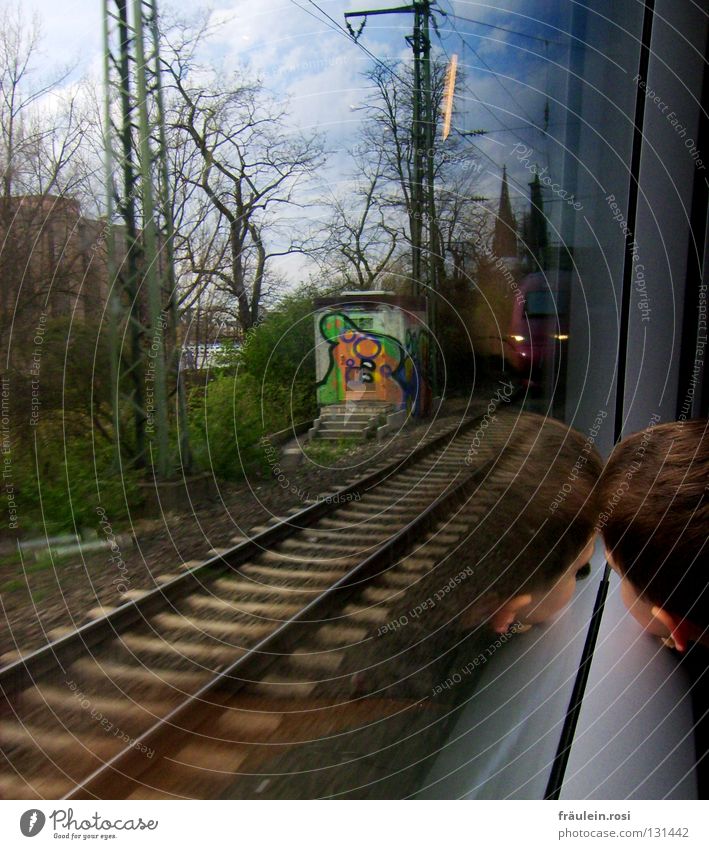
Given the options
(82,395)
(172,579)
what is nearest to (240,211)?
(82,395)

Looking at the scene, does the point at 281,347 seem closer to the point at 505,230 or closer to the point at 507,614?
the point at 505,230

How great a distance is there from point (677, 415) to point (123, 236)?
767 mm

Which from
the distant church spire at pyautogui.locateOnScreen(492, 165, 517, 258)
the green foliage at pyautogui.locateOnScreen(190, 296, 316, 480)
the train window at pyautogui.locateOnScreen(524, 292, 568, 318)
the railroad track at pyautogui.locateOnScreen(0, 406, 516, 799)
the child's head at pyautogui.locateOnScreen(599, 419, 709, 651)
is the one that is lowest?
the railroad track at pyautogui.locateOnScreen(0, 406, 516, 799)

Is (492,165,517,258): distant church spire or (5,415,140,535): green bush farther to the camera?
(492,165,517,258): distant church spire

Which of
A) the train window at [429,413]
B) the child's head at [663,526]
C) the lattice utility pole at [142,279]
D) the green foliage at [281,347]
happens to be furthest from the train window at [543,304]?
the lattice utility pole at [142,279]

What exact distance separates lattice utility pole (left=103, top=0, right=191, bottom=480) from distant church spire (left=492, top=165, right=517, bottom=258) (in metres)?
0.43

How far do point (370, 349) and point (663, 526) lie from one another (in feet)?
1.40

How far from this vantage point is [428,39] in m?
0.75

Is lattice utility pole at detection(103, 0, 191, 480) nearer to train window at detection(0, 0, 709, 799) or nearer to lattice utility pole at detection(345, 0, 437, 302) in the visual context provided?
train window at detection(0, 0, 709, 799)

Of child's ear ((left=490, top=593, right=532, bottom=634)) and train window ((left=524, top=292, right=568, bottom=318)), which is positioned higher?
train window ((left=524, top=292, right=568, bottom=318))

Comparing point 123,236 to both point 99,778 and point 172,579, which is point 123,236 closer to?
point 172,579

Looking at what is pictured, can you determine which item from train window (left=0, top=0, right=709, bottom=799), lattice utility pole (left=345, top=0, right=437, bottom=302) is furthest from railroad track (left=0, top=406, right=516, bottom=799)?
lattice utility pole (left=345, top=0, right=437, bottom=302)

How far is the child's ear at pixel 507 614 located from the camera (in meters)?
0.88

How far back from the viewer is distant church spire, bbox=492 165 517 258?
0.87m
